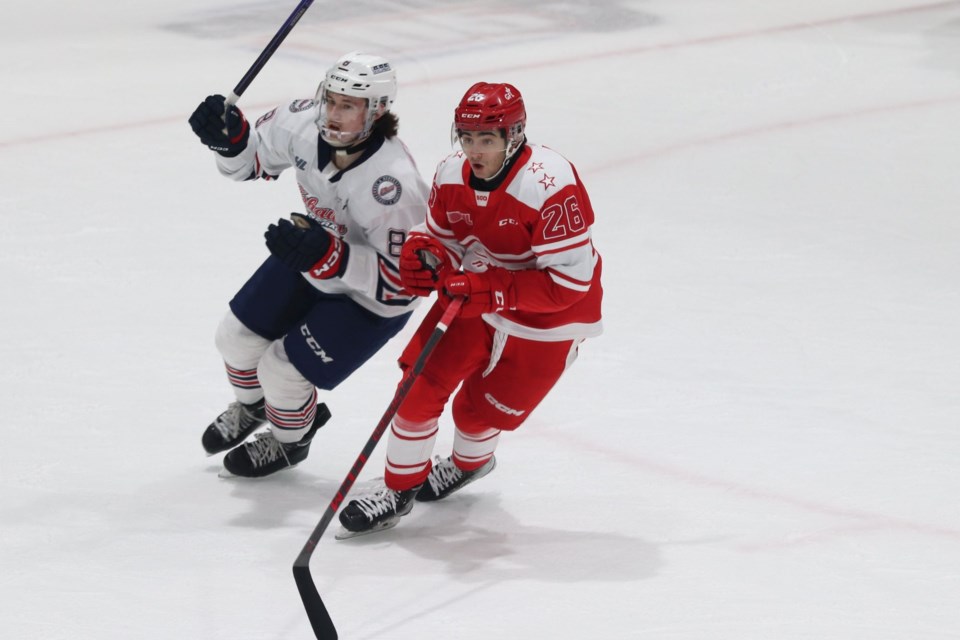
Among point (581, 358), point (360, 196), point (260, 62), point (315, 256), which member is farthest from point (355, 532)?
point (581, 358)

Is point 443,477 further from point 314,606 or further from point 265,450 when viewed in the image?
point 314,606

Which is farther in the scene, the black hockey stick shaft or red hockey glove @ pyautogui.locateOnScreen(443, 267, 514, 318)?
the black hockey stick shaft

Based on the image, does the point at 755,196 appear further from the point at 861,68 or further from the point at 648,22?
the point at 648,22

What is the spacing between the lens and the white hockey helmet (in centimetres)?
303

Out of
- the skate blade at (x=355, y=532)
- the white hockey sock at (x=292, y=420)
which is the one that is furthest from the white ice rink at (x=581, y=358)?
the white hockey sock at (x=292, y=420)

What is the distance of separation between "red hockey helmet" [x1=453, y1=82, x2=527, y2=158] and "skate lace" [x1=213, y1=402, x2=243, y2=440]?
1.02 m

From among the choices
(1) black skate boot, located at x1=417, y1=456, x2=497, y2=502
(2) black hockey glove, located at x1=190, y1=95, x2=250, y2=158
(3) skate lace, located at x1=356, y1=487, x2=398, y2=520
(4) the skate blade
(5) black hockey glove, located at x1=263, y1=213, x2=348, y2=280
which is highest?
(2) black hockey glove, located at x1=190, y1=95, x2=250, y2=158

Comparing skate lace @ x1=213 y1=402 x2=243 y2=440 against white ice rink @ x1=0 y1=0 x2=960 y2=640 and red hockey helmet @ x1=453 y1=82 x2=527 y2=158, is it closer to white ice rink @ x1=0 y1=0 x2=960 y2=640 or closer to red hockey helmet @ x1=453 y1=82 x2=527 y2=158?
Result: white ice rink @ x1=0 y1=0 x2=960 y2=640

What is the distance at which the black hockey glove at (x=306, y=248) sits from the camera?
298cm

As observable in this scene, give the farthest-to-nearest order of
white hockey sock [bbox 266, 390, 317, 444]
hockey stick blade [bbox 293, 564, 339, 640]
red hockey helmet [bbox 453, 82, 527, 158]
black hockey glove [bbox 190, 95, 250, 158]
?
white hockey sock [bbox 266, 390, 317, 444] → black hockey glove [bbox 190, 95, 250, 158] → red hockey helmet [bbox 453, 82, 527, 158] → hockey stick blade [bbox 293, 564, 339, 640]

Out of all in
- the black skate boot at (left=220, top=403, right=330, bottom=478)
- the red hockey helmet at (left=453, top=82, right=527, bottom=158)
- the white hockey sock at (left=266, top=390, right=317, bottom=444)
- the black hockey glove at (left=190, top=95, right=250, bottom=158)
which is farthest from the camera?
the black skate boot at (left=220, top=403, right=330, bottom=478)

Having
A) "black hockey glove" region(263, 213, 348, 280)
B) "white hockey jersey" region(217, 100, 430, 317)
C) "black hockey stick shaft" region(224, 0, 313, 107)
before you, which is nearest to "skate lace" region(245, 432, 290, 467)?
"white hockey jersey" region(217, 100, 430, 317)

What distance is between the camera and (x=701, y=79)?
22.4 ft

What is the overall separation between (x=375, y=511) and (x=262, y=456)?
1.40 ft
